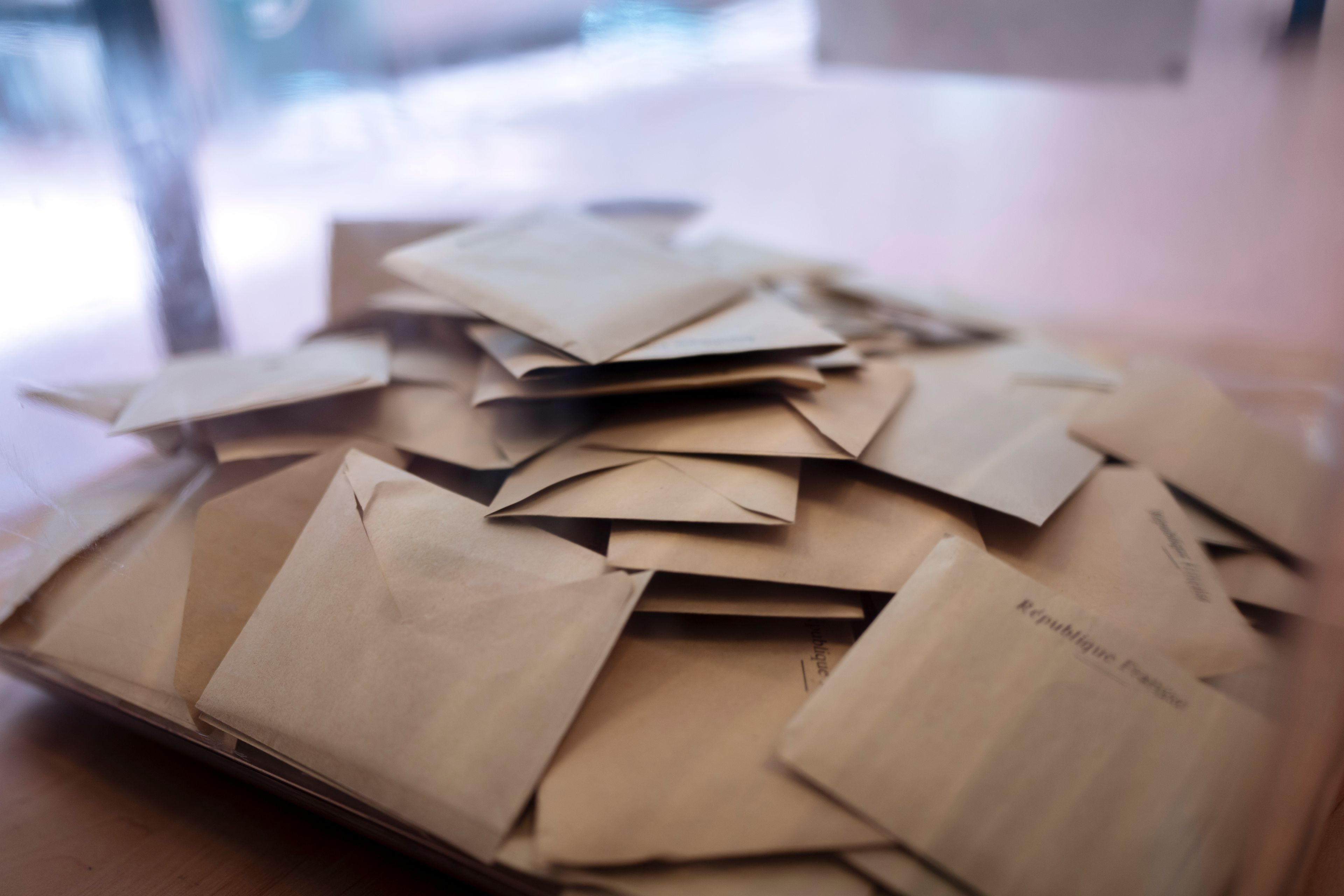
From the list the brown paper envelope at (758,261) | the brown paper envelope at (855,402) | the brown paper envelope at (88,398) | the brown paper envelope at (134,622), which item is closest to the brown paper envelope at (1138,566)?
the brown paper envelope at (855,402)

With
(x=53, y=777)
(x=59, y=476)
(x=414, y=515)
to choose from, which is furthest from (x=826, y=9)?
(x=53, y=777)

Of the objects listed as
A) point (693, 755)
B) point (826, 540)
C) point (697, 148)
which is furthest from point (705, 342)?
point (697, 148)

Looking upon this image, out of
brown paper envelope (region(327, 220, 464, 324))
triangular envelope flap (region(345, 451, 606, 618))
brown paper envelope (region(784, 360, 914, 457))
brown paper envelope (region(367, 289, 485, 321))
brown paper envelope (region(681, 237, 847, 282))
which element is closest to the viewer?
triangular envelope flap (region(345, 451, 606, 618))

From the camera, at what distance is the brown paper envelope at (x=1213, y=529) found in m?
0.68

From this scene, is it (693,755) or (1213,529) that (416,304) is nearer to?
(693,755)

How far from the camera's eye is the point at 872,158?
148cm

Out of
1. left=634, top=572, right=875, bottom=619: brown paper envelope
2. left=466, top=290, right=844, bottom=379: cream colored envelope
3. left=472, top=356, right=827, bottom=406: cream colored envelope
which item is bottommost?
left=634, top=572, right=875, bottom=619: brown paper envelope

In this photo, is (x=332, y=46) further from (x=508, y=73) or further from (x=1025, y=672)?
(x=1025, y=672)

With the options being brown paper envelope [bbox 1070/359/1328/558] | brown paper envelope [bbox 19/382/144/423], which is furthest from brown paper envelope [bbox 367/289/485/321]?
brown paper envelope [bbox 1070/359/1328/558]

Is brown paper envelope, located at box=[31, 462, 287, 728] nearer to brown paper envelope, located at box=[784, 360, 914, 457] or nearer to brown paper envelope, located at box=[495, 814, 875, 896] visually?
brown paper envelope, located at box=[495, 814, 875, 896]

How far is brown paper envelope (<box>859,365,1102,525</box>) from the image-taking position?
0.62 meters

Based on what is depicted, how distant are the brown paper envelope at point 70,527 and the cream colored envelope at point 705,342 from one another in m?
0.33

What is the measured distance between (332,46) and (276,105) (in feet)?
0.38

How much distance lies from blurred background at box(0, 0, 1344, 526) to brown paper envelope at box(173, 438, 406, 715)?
0.62ft
